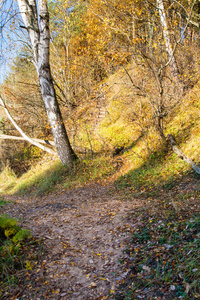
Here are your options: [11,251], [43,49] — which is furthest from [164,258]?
[43,49]

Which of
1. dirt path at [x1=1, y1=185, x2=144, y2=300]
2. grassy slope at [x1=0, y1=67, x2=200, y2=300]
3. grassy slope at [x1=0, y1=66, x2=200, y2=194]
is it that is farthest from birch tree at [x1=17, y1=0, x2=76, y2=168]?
dirt path at [x1=1, y1=185, x2=144, y2=300]

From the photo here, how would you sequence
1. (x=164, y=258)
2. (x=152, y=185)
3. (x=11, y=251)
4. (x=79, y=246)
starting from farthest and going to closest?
(x=152, y=185)
(x=79, y=246)
(x=11, y=251)
(x=164, y=258)

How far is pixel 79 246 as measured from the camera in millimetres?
3656

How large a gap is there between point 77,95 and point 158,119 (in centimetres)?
678

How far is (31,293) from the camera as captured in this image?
99.4 inches

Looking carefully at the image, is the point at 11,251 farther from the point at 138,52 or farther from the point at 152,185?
the point at 138,52

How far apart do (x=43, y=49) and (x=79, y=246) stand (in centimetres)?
631

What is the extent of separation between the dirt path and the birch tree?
288cm

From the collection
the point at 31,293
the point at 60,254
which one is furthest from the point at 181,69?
the point at 31,293

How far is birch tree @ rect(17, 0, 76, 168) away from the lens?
7.23 meters

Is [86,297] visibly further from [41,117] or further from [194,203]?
[41,117]

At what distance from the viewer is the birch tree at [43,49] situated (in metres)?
7.23

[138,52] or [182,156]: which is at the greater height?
[138,52]

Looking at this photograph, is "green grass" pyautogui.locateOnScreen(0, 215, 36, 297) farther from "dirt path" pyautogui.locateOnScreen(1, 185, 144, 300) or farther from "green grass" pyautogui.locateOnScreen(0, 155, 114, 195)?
"green grass" pyautogui.locateOnScreen(0, 155, 114, 195)
